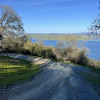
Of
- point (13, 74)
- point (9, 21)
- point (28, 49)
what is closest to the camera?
point (13, 74)

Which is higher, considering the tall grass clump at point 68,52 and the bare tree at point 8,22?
the bare tree at point 8,22

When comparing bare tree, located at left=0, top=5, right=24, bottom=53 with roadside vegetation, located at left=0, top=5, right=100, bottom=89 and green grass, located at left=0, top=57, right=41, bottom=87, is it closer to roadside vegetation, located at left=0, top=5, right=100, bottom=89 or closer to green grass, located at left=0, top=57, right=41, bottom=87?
roadside vegetation, located at left=0, top=5, right=100, bottom=89

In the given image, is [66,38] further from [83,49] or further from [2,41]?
[2,41]

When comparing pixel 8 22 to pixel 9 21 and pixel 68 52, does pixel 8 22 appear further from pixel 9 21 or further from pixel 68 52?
pixel 68 52

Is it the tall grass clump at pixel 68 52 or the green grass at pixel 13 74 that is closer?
the green grass at pixel 13 74

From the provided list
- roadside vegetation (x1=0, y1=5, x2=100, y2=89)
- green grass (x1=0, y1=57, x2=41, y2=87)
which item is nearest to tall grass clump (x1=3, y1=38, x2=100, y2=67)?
roadside vegetation (x1=0, y1=5, x2=100, y2=89)

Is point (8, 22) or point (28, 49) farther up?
point (8, 22)

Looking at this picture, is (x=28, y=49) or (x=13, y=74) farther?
(x=28, y=49)

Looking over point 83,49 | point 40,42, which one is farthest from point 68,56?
point 40,42

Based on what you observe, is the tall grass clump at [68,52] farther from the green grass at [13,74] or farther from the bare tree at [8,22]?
the green grass at [13,74]

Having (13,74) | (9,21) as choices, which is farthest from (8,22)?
(13,74)

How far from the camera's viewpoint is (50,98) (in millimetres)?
4562

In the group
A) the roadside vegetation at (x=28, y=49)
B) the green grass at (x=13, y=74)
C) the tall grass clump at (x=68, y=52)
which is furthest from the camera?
the tall grass clump at (x=68, y=52)

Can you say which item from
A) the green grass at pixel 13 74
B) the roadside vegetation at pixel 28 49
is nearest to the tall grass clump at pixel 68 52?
the roadside vegetation at pixel 28 49
